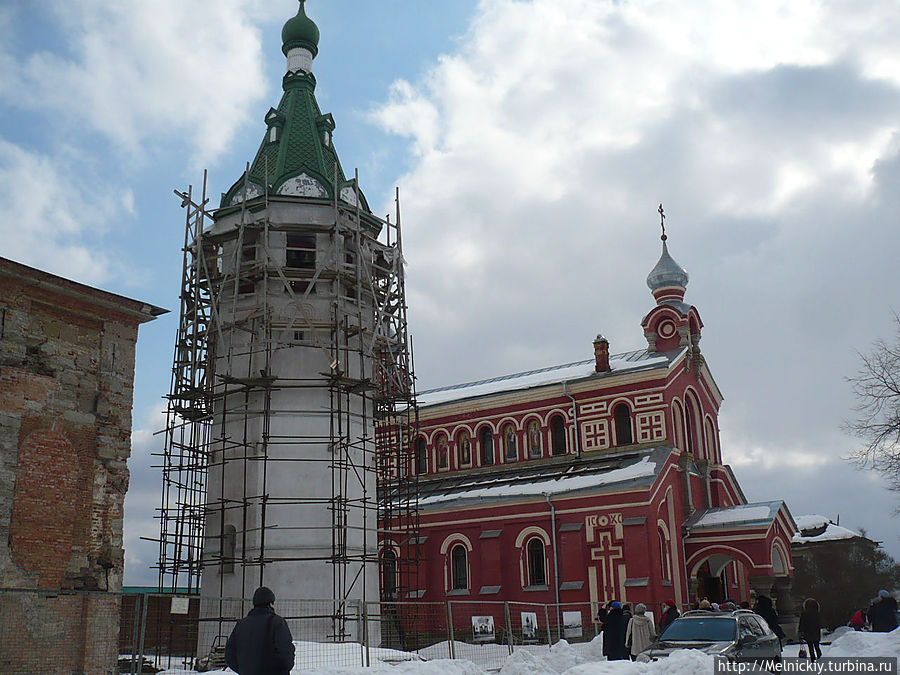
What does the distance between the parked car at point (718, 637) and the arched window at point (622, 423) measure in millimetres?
17031

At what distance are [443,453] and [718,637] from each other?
22.7 m

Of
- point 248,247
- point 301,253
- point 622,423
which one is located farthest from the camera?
point 622,423

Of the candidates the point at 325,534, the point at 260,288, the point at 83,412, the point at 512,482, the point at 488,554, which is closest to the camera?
the point at 83,412

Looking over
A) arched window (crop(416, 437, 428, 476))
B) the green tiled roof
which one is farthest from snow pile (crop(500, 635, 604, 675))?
arched window (crop(416, 437, 428, 476))

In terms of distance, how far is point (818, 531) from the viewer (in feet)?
208

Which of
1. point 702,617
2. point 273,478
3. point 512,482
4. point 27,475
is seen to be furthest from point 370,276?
point 702,617

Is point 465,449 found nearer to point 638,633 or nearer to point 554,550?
point 554,550

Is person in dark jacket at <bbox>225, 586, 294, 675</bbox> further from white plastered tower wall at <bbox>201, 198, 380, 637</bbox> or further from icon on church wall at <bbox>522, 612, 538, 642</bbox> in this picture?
icon on church wall at <bbox>522, 612, 538, 642</bbox>

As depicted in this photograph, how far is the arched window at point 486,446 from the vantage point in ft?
117

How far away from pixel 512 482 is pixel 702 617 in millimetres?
17382

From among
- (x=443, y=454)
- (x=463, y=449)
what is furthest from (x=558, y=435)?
(x=443, y=454)

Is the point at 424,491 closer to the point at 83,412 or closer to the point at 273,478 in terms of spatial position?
the point at 273,478

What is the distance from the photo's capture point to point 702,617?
15188 mm

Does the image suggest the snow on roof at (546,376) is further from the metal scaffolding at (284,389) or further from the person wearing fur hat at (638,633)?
the person wearing fur hat at (638,633)
